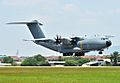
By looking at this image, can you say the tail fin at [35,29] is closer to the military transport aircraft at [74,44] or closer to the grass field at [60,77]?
the military transport aircraft at [74,44]

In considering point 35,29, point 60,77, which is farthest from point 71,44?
point 60,77

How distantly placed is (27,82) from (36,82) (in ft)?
3.01

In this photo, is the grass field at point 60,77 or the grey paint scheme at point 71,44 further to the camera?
the grey paint scheme at point 71,44

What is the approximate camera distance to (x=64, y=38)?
142750 mm

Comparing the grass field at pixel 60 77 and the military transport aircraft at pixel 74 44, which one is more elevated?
the military transport aircraft at pixel 74 44

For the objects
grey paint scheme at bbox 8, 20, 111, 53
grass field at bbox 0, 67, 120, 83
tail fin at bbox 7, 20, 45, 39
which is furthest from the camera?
tail fin at bbox 7, 20, 45, 39

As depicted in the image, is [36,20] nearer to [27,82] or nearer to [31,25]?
[31,25]

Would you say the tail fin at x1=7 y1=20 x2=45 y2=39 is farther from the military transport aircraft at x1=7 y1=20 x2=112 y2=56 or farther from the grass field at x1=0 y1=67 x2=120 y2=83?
the grass field at x1=0 y1=67 x2=120 y2=83

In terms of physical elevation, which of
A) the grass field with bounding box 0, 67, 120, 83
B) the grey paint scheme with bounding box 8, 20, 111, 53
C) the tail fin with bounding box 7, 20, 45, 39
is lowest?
the grass field with bounding box 0, 67, 120, 83

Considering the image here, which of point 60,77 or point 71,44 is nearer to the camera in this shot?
point 60,77

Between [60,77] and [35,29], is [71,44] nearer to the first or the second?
[35,29]

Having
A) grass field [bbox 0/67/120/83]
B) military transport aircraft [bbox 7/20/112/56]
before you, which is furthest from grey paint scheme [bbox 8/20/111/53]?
grass field [bbox 0/67/120/83]

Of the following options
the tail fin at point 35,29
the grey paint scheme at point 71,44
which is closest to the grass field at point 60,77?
the grey paint scheme at point 71,44

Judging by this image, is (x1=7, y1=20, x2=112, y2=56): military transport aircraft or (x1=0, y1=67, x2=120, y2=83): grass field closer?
(x1=0, y1=67, x2=120, y2=83): grass field
